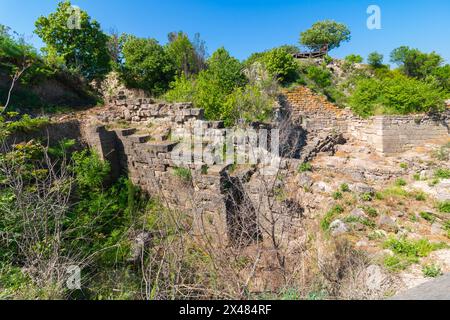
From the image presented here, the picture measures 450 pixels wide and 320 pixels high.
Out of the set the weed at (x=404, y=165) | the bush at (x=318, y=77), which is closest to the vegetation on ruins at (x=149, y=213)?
the weed at (x=404, y=165)

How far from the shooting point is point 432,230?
415cm

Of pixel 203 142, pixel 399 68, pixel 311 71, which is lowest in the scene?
pixel 203 142

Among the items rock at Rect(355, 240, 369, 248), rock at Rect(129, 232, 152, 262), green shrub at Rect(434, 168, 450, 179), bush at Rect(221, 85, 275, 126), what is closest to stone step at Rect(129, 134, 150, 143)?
rock at Rect(129, 232, 152, 262)

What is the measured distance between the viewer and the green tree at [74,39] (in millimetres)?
10070

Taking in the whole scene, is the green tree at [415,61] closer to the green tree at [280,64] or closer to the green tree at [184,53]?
the green tree at [280,64]

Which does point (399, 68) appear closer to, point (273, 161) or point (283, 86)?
point (283, 86)

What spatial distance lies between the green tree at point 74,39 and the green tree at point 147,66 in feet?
6.25

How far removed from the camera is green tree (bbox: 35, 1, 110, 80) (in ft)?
33.0

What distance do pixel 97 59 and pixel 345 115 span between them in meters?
13.1

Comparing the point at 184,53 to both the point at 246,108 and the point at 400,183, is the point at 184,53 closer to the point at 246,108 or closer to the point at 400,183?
the point at 246,108

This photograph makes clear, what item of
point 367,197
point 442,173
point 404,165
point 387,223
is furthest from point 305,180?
point 404,165

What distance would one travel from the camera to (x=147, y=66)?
13086mm

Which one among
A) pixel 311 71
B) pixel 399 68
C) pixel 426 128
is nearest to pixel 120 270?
pixel 426 128

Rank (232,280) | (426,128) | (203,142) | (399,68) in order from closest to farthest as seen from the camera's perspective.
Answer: (232,280) < (203,142) < (426,128) < (399,68)
